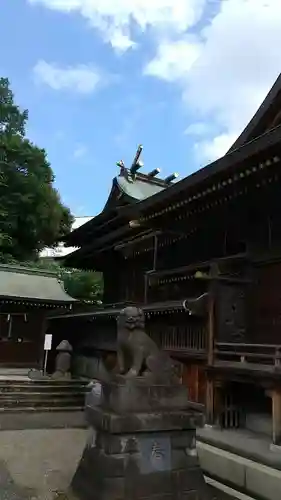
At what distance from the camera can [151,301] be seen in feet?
49.1

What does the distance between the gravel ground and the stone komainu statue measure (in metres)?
1.98

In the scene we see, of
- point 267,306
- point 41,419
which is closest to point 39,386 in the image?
point 41,419

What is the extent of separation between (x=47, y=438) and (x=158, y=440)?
5.88 meters

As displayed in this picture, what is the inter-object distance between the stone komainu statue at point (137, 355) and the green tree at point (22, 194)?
24667 millimetres

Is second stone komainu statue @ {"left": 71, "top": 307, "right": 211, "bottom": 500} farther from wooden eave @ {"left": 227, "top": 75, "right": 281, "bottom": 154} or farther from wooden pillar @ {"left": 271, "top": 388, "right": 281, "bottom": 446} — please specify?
wooden eave @ {"left": 227, "top": 75, "right": 281, "bottom": 154}

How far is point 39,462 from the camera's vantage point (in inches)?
353

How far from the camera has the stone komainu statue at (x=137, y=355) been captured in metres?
6.89

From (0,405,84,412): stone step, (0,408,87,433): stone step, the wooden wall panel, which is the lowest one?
(0,408,87,433): stone step

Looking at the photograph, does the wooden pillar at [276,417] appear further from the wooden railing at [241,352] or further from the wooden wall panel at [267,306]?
the wooden wall panel at [267,306]

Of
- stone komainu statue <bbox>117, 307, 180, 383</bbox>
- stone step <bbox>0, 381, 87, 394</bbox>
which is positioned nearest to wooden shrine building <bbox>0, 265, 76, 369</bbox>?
stone step <bbox>0, 381, 87, 394</bbox>

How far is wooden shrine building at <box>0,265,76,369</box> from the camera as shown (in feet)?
69.3

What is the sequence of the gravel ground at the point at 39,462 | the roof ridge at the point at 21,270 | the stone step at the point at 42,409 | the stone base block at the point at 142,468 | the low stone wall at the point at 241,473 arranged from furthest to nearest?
the roof ridge at the point at 21,270 → the stone step at the point at 42,409 → the low stone wall at the point at 241,473 → the gravel ground at the point at 39,462 → the stone base block at the point at 142,468

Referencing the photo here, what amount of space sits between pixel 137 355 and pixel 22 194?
27524 millimetres

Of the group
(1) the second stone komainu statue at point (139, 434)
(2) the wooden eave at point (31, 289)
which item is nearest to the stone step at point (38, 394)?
(2) the wooden eave at point (31, 289)
